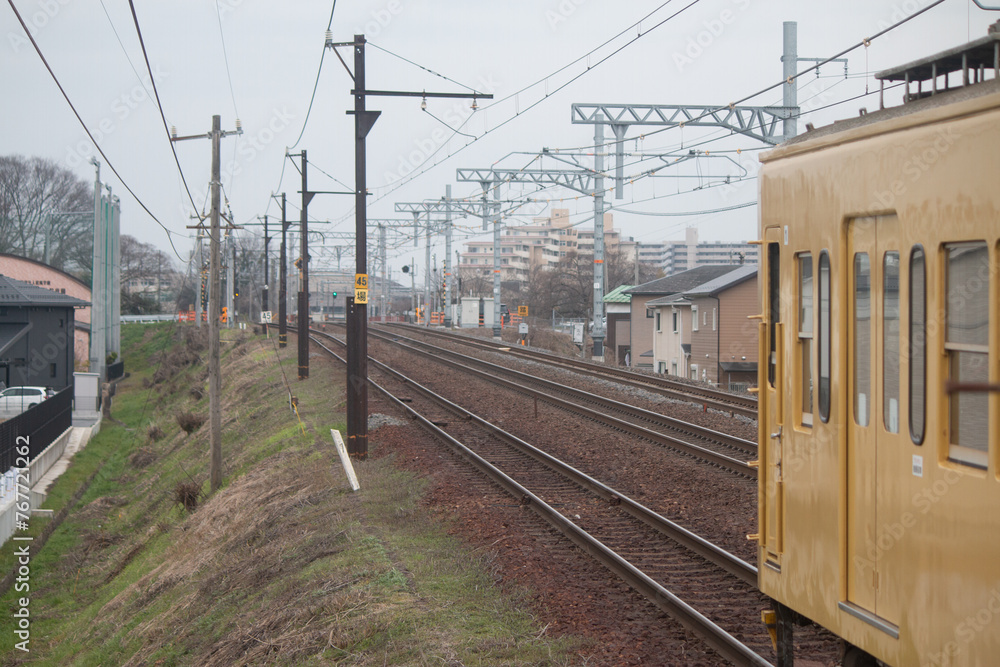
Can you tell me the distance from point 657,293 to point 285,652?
1650 inches

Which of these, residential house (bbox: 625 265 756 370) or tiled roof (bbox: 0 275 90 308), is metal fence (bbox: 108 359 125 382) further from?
residential house (bbox: 625 265 756 370)

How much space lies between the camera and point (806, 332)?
507 cm

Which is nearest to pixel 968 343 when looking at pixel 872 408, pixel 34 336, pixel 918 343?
pixel 918 343

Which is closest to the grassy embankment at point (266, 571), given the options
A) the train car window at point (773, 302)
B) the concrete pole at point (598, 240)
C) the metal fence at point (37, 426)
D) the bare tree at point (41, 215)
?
the metal fence at point (37, 426)

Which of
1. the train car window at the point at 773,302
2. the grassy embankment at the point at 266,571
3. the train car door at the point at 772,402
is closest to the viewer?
the train car door at the point at 772,402

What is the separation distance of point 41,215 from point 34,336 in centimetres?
4885

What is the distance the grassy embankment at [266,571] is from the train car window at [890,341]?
10.4ft

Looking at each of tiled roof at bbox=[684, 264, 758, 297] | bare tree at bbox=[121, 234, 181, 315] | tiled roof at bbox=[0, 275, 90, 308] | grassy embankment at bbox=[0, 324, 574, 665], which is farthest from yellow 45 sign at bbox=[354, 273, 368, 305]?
bare tree at bbox=[121, 234, 181, 315]

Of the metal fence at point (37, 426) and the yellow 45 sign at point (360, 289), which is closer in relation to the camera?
the yellow 45 sign at point (360, 289)

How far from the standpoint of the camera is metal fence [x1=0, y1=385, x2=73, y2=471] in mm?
19839

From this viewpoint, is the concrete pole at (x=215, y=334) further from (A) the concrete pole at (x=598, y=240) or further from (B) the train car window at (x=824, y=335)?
(A) the concrete pole at (x=598, y=240)

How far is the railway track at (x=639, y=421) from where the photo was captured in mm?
13750

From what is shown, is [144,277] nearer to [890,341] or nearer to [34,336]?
[34,336]

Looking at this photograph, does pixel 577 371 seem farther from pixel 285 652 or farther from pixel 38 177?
pixel 38 177
